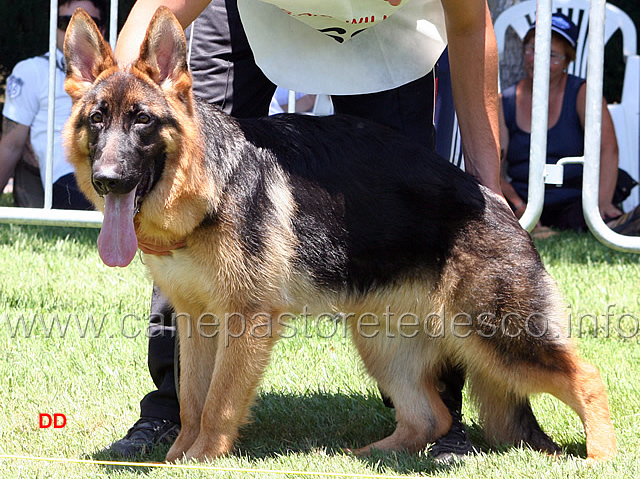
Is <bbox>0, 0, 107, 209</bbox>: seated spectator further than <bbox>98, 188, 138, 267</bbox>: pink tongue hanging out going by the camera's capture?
Yes

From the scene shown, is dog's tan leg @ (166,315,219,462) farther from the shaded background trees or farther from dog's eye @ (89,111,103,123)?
the shaded background trees

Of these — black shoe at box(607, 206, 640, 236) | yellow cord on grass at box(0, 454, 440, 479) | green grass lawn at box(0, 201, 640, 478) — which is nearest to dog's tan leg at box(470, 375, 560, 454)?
green grass lawn at box(0, 201, 640, 478)

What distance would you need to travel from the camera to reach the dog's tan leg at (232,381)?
9.64 feet

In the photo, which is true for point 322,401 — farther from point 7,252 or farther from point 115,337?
point 7,252

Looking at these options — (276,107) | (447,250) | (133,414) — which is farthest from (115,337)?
(276,107)

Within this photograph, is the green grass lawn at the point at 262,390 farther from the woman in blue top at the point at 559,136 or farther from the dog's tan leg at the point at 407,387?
the woman in blue top at the point at 559,136

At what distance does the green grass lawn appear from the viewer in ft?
9.93

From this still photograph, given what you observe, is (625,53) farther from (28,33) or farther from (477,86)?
(28,33)

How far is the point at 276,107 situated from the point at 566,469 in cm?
494

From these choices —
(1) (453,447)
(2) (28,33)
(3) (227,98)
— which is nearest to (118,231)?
(3) (227,98)

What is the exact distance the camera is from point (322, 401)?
12.3 ft

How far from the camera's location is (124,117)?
8.66 feet

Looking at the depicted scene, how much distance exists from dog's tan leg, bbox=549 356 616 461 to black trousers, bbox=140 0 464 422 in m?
0.50

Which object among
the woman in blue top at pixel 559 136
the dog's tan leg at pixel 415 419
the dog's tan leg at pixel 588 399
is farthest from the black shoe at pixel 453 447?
the woman in blue top at pixel 559 136
